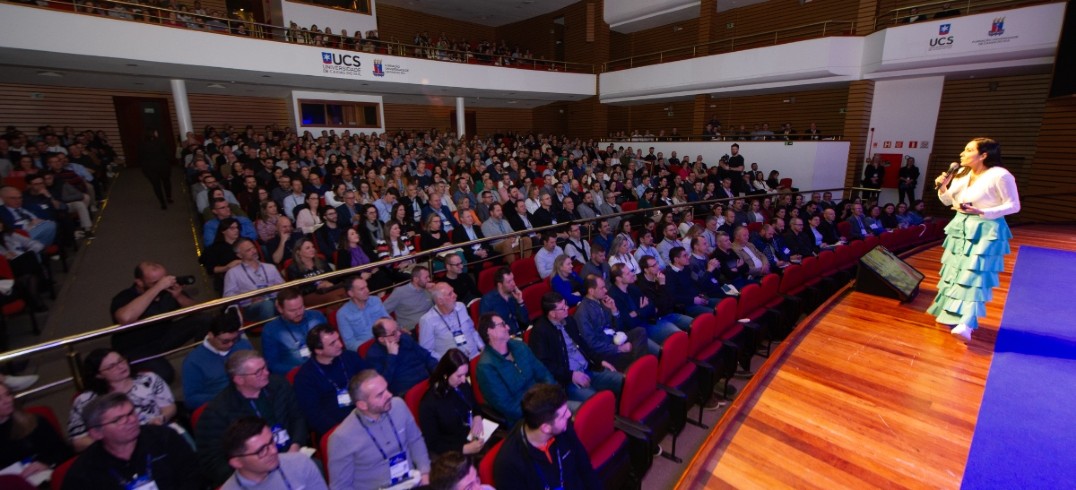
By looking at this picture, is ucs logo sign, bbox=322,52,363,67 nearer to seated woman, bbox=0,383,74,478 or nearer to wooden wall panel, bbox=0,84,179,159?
wooden wall panel, bbox=0,84,179,159

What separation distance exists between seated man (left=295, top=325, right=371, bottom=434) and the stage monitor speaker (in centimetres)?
465

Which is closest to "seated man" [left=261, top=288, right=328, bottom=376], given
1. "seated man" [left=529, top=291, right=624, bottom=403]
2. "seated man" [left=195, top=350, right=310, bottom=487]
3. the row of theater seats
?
the row of theater seats

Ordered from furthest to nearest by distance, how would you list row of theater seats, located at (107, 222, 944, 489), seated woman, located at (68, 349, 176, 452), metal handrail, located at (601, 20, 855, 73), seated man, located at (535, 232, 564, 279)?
1. metal handrail, located at (601, 20, 855, 73)
2. seated man, located at (535, 232, 564, 279)
3. row of theater seats, located at (107, 222, 944, 489)
4. seated woman, located at (68, 349, 176, 452)

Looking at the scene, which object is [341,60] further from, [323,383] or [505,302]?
[323,383]

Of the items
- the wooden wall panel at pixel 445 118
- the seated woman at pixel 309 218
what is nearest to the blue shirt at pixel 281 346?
the seated woman at pixel 309 218

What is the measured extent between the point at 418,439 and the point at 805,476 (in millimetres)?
1968

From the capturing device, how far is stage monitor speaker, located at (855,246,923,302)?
4113mm

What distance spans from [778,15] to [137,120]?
18.6 m

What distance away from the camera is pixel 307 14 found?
12969 mm

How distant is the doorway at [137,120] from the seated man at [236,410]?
43.1 ft

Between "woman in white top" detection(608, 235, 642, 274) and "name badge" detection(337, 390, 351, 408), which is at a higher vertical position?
"woman in white top" detection(608, 235, 642, 274)

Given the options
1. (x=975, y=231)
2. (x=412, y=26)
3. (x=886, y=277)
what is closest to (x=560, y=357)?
(x=975, y=231)

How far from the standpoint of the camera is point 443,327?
133 inches

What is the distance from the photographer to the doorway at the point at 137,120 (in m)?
12.2
